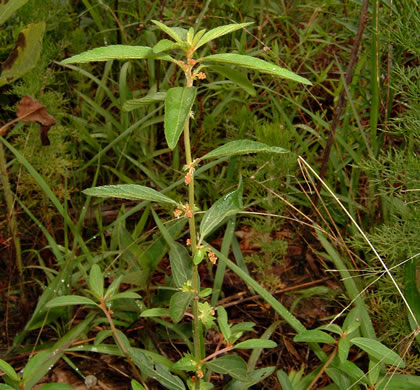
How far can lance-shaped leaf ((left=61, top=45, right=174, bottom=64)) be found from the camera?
1.02m

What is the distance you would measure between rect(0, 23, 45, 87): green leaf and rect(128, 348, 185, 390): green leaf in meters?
0.98

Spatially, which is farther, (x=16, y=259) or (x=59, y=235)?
(x=59, y=235)

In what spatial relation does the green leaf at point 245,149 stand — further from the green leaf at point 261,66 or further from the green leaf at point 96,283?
the green leaf at point 96,283

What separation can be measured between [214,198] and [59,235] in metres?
0.63

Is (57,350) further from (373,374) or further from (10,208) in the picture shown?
(373,374)

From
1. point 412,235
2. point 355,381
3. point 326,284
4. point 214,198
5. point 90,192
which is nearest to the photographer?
point 90,192

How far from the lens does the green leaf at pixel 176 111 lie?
3.19 feet

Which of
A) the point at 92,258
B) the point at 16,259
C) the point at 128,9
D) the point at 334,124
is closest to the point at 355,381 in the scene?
the point at 334,124

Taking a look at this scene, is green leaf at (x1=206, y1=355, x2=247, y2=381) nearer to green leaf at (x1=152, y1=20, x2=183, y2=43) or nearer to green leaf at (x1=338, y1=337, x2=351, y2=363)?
green leaf at (x1=338, y1=337, x2=351, y2=363)

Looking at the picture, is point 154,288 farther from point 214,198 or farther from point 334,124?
point 334,124

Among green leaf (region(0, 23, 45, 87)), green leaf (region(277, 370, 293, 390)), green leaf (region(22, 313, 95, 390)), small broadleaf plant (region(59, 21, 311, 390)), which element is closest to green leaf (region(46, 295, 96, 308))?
small broadleaf plant (region(59, 21, 311, 390))

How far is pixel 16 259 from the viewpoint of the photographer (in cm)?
193

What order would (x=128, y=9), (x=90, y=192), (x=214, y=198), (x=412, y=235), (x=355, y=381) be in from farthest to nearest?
1. (x=128, y=9)
2. (x=214, y=198)
3. (x=412, y=235)
4. (x=355, y=381)
5. (x=90, y=192)

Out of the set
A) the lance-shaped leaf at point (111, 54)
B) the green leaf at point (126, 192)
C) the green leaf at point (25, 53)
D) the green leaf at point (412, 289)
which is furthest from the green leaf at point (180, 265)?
the green leaf at point (25, 53)
